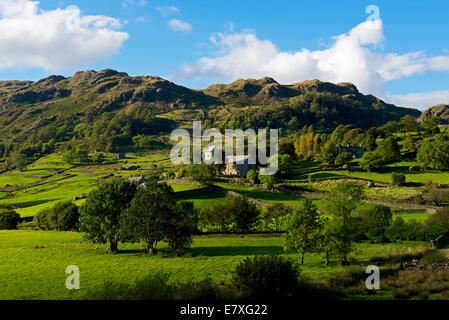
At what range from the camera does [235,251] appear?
123 ft

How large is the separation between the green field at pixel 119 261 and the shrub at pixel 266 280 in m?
6.78

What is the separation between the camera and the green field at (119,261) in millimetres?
26531

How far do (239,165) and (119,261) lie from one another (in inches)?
2459

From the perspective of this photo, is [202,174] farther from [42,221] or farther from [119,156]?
[119,156]

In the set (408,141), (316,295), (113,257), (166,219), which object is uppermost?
(408,141)

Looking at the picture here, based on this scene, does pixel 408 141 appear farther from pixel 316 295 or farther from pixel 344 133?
pixel 316 295

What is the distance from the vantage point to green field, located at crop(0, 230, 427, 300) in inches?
1045

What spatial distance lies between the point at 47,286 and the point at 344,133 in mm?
131270

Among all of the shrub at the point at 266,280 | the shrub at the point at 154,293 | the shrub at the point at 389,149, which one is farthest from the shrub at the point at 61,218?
the shrub at the point at 389,149

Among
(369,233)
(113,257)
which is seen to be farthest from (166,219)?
(369,233)

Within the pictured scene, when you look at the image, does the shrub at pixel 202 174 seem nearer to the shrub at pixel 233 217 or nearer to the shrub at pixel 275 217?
the shrub at pixel 233 217

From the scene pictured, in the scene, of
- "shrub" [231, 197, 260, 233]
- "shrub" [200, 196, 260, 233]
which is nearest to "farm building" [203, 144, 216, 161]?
"shrub" [200, 196, 260, 233]
